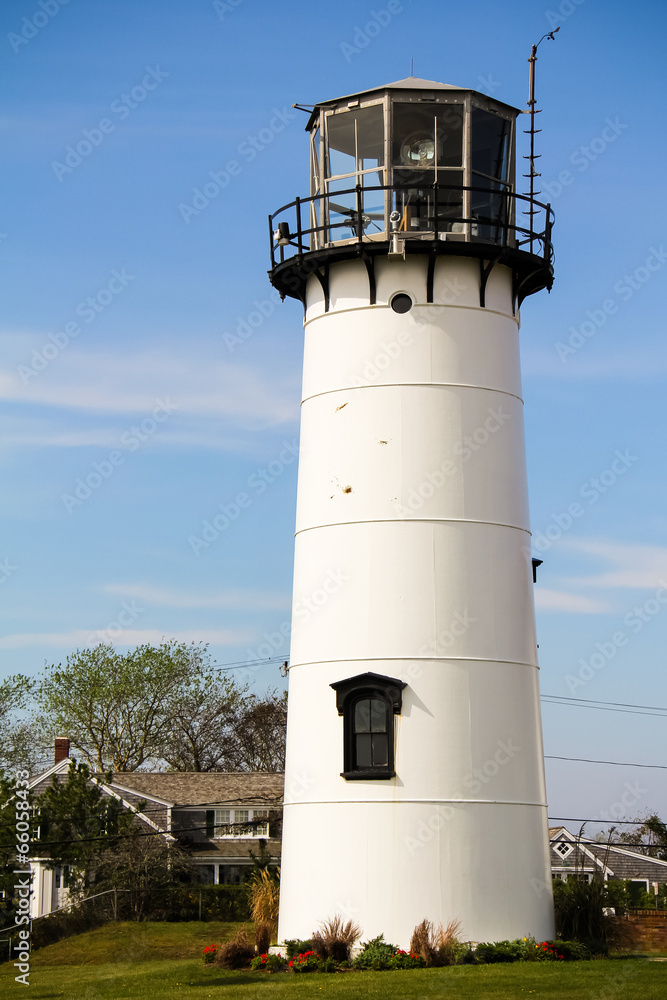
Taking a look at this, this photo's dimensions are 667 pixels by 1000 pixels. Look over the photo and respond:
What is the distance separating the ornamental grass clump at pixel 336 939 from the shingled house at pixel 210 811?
81.7 feet

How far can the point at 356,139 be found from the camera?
22.5m

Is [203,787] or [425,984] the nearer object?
[425,984]

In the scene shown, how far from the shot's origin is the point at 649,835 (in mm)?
66500

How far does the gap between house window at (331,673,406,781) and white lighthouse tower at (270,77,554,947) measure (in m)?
0.03

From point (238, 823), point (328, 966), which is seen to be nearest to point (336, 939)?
point (328, 966)

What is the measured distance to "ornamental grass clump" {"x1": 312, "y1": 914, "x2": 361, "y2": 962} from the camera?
64.0 ft

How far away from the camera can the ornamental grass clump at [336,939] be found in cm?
1950

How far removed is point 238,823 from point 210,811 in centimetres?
135

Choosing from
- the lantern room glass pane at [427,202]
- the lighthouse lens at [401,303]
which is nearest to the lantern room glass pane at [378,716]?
the lighthouse lens at [401,303]

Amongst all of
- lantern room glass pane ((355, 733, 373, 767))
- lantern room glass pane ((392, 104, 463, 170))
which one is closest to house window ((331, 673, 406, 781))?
lantern room glass pane ((355, 733, 373, 767))

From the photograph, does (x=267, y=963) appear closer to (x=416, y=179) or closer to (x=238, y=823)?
(x=416, y=179)

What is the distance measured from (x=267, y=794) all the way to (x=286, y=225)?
29.7m

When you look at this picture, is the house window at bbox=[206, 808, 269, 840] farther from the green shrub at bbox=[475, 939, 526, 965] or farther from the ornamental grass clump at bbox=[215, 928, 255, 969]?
the green shrub at bbox=[475, 939, 526, 965]

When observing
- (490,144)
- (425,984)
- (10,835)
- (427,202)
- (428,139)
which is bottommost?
(425,984)
